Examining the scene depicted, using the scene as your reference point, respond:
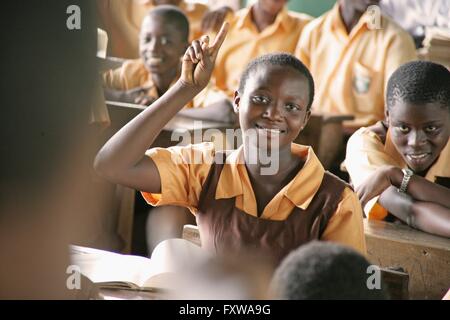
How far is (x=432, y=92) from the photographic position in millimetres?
1475

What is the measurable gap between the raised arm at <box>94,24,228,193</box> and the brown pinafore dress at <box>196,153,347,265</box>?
0.15 metres

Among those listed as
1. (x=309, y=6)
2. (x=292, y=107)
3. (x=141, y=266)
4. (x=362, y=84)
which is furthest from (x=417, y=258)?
(x=309, y=6)

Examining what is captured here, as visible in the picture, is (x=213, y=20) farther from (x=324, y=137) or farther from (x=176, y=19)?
(x=324, y=137)

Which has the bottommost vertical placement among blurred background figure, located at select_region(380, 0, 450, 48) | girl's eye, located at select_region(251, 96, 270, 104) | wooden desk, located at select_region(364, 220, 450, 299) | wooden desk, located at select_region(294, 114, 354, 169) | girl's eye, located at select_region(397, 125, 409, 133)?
wooden desk, located at select_region(364, 220, 450, 299)

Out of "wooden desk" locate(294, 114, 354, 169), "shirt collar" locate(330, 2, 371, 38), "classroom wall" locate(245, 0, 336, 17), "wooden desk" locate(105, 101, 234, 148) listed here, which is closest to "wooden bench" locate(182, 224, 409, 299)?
"wooden desk" locate(105, 101, 234, 148)

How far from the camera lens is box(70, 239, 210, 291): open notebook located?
1.09 m

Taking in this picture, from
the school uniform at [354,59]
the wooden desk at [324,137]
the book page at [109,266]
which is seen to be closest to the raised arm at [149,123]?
the book page at [109,266]

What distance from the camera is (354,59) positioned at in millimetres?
2820

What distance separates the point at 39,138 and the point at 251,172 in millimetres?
410

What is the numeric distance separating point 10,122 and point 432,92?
87 cm

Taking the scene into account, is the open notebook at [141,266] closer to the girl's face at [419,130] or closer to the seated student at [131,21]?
the girl's face at [419,130]

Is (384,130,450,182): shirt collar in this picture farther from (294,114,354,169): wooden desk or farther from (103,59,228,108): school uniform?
(103,59,228,108): school uniform
